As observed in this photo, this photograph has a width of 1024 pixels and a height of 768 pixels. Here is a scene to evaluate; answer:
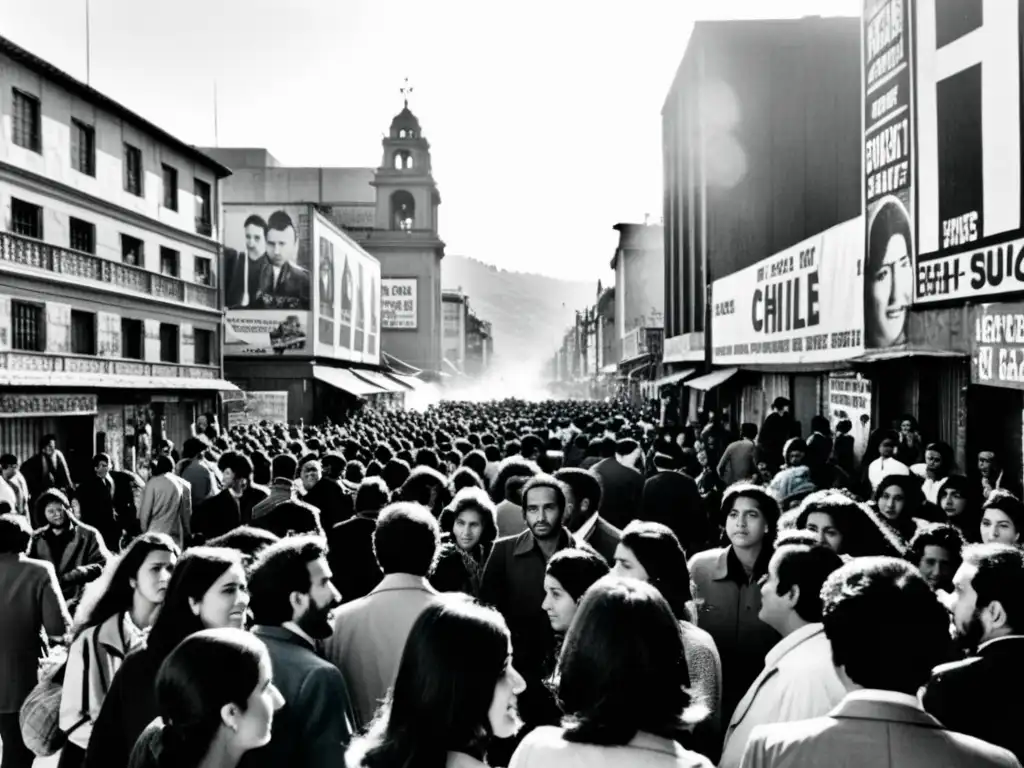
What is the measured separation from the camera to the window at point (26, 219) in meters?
22.6

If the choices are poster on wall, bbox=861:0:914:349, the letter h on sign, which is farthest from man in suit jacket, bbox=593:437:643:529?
poster on wall, bbox=861:0:914:349

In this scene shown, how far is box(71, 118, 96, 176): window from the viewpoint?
25547mm

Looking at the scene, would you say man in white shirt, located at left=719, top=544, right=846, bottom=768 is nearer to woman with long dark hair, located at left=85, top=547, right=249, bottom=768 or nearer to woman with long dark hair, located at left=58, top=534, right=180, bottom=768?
woman with long dark hair, located at left=85, top=547, right=249, bottom=768

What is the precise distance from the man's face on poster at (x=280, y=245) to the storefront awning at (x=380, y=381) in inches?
390

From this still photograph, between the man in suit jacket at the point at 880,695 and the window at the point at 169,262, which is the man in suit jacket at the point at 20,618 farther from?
the window at the point at 169,262

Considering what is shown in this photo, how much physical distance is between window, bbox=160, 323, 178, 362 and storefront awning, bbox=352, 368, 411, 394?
16.7 metres

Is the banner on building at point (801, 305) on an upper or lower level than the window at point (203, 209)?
lower

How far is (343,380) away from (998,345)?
35.0m

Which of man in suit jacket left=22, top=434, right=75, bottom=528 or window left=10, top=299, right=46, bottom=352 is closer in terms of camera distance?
man in suit jacket left=22, top=434, right=75, bottom=528

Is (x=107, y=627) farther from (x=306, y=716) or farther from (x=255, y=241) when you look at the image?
(x=255, y=241)

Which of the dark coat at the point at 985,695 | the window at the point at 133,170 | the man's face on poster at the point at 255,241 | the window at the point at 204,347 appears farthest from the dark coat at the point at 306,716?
the man's face on poster at the point at 255,241

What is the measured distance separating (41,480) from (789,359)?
14546 mm

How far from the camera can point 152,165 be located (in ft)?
99.8

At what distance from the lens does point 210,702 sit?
8.58ft
